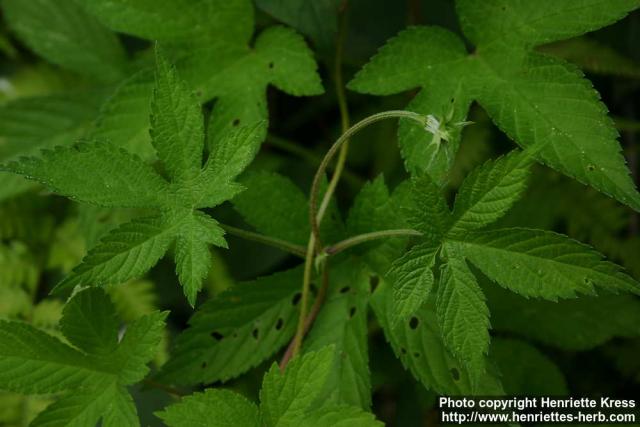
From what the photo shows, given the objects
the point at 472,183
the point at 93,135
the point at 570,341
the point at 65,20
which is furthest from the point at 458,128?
the point at 65,20

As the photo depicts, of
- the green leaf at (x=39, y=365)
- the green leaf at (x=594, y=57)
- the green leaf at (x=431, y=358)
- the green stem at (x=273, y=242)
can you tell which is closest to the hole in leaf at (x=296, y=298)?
the green stem at (x=273, y=242)

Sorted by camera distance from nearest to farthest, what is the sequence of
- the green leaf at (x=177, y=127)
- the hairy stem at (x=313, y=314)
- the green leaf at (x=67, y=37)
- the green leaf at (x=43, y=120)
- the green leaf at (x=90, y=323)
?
the green leaf at (x=177, y=127) → the green leaf at (x=90, y=323) → the hairy stem at (x=313, y=314) → the green leaf at (x=43, y=120) → the green leaf at (x=67, y=37)

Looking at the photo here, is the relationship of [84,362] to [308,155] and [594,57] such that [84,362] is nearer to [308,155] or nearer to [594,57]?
[308,155]

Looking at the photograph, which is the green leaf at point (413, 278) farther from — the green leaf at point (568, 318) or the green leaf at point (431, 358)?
the green leaf at point (568, 318)

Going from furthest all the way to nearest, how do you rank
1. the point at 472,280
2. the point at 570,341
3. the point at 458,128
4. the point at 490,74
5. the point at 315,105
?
the point at 315,105, the point at 570,341, the point at 490,74, the point at 458,128, the point at 472,280

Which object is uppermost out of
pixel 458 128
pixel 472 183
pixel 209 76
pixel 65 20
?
pixel 65 20

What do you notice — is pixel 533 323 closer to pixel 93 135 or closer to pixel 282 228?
pixel 282 228
